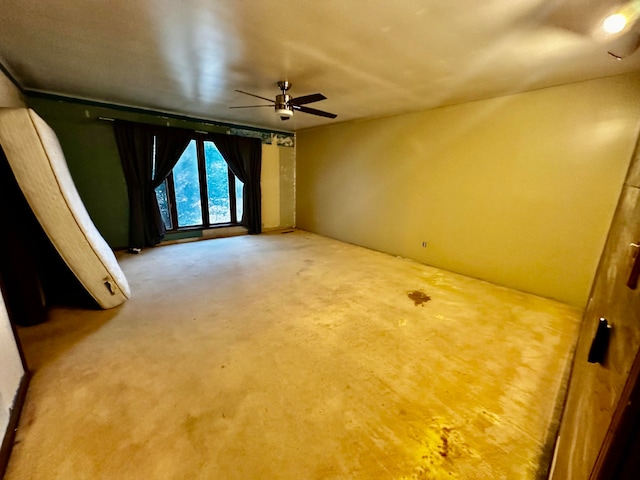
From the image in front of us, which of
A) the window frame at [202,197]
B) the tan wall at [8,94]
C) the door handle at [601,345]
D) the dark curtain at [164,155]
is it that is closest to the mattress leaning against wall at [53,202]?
the tan wall at [8,94]

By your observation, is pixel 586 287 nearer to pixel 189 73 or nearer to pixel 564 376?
pixel 564 376

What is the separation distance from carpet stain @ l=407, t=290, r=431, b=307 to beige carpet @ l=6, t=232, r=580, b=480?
3cm

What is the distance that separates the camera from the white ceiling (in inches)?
61.9

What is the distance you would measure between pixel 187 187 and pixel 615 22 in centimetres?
534

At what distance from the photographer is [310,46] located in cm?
202

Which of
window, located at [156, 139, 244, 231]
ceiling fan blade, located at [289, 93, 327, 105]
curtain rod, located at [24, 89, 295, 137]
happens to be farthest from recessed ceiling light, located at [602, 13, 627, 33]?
window, located at [156, 139, 244, 231]

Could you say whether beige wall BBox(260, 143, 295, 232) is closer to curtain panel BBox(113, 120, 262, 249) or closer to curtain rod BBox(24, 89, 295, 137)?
curtain rod BBox(24, 89, 295, 137)

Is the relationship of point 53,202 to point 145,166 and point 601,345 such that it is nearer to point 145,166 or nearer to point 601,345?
point 145,166

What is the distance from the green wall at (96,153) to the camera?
3.63 metres

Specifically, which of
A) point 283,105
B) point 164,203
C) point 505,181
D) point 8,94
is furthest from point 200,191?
point 505,181

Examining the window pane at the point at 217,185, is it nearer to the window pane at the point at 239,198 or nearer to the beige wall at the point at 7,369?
the window pane at the point at 239,198

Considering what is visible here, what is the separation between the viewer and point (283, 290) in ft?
9.87

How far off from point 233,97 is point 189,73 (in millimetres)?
827

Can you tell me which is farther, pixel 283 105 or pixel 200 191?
pixel 200 191
